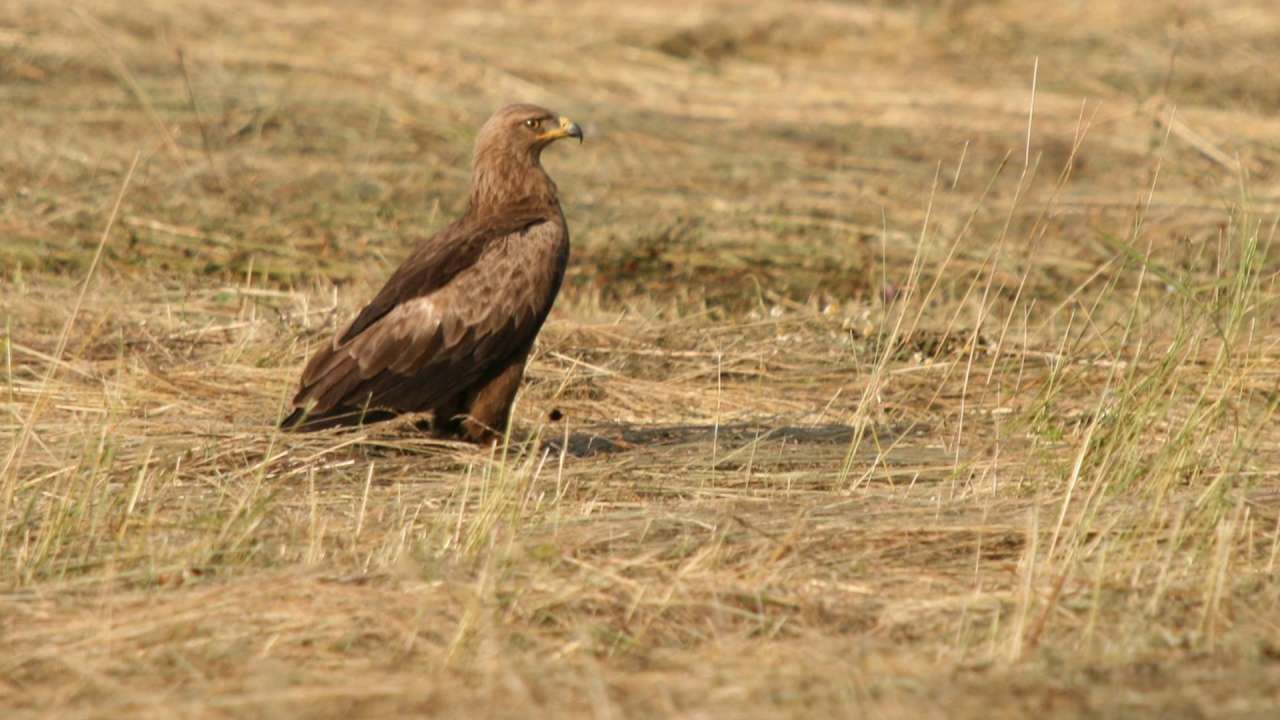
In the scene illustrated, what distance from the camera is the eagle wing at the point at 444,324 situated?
6.34 meters

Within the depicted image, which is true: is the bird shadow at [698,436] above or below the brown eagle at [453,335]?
below

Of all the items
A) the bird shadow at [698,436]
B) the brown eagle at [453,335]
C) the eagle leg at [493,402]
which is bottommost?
the bird shadow at [698,436]

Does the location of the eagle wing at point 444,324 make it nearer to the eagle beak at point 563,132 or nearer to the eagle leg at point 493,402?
the eagle leg at point 493,402

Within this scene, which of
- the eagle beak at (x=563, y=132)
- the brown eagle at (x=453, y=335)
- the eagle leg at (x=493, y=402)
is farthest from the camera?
the eagle beak at (x=563, y=132)

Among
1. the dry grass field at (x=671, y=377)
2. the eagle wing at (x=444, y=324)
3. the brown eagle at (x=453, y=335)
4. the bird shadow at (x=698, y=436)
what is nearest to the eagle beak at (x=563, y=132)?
the brown eagle at (x=453, y=335)

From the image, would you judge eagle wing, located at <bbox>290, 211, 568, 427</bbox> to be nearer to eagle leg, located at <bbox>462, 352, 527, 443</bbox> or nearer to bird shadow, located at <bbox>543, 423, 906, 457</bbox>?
eagle leg, located at <bbox>462, 352, 527, 443</bbox>

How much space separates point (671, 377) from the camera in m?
7.37

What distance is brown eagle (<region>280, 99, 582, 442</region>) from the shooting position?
6.32 m

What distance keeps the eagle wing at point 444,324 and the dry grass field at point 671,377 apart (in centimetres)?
26

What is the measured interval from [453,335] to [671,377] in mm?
1204

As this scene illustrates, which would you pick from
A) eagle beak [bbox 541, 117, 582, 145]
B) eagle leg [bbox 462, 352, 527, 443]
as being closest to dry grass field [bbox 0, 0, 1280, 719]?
eagle leg [bbox 462, 352, 527, 443]

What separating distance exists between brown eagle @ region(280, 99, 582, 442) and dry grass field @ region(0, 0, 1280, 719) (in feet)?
0.69

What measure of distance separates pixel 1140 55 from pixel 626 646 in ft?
35.2

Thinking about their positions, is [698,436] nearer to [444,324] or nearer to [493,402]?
[493,402]
